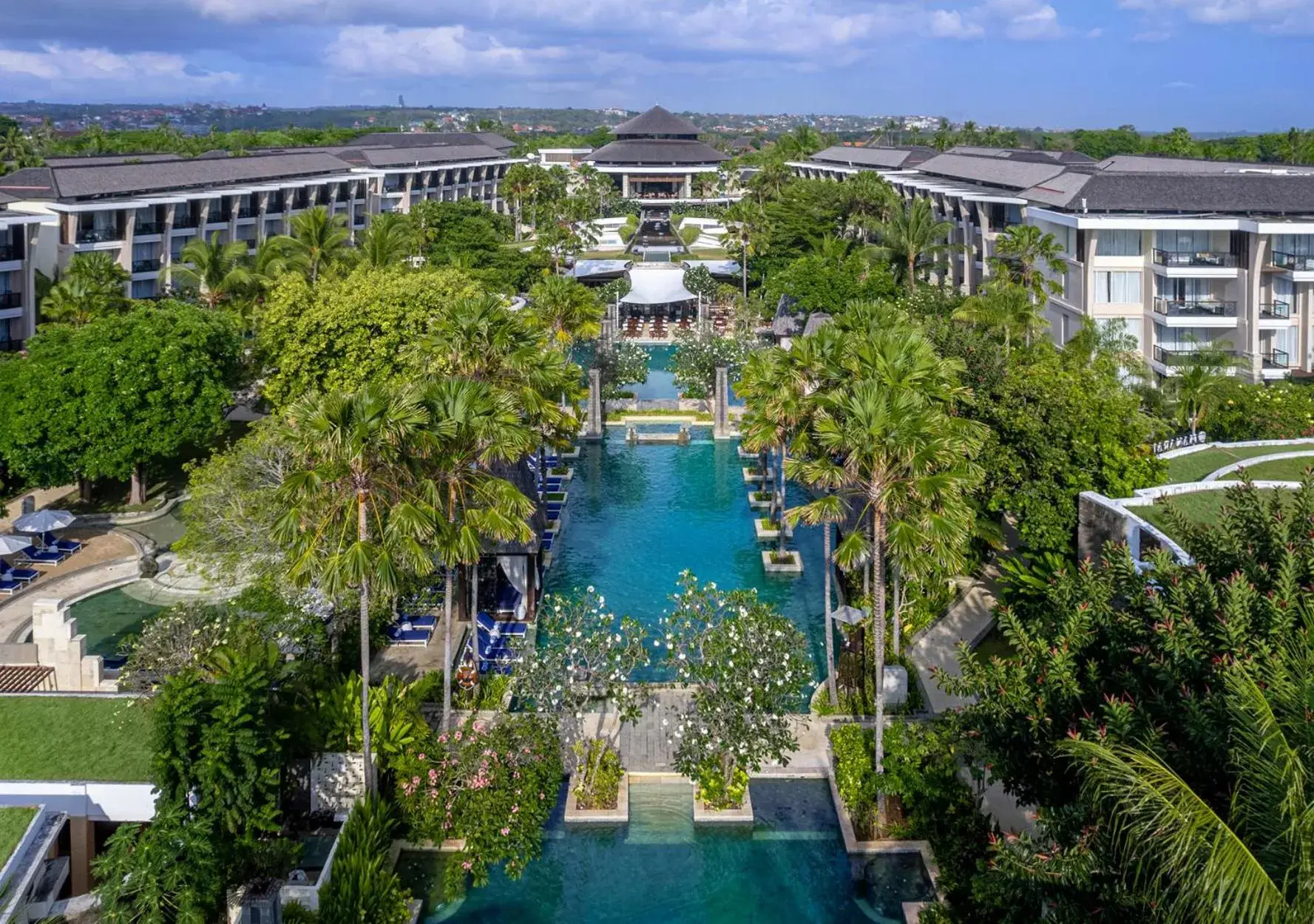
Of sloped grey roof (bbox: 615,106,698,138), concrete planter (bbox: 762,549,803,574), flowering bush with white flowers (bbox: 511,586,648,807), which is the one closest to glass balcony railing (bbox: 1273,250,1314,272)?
concrete planter (bbox: 762,549,803,574)

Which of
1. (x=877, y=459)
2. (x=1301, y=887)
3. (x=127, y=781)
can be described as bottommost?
(x=127, y=781)

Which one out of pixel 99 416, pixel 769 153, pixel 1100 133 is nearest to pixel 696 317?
pixel 99 416

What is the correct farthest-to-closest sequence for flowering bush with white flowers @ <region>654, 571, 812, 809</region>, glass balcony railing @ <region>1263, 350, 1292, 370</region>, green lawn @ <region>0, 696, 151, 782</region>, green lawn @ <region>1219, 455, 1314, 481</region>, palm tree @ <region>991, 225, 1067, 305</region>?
glass balcony railing @ <region>1263, 350, 1292, 370</region>
palm tree @ <region>991, 225, 1067, 305</region>
green lawn @ <region>1219, 455, 1314, 481</region>
flowering bush with white flowers @ <region>654, 571, 812, 809</region>
green lawn @ <region>0, 696, 151, 782</region>

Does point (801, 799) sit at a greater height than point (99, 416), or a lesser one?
lesser

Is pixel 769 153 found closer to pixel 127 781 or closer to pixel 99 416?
pixel 99 416

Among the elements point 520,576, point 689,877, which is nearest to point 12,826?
point 689,877

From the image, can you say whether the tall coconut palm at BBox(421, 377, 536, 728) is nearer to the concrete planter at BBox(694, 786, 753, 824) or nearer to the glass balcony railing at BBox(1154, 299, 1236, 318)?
the concrete planter at BBox(694, 786, 753, 824)

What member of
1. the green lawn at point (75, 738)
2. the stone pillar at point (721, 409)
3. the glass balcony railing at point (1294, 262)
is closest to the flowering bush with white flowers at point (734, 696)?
the green lawn at point (75, 738)
